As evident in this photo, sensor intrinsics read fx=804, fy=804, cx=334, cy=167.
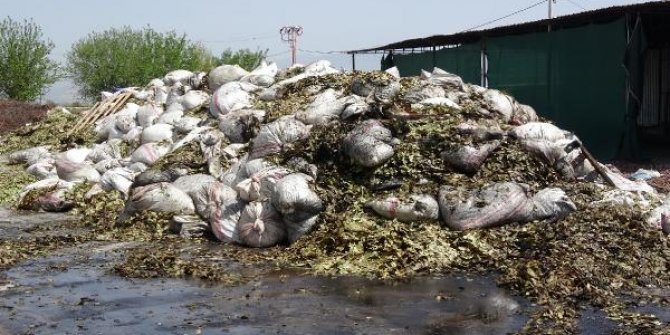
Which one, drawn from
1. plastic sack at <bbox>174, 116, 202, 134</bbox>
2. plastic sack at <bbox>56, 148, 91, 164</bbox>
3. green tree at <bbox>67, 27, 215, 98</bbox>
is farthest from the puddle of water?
green tree at <bbox>67, 27, 215, 98</bbox>

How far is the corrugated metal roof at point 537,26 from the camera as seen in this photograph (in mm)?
12555

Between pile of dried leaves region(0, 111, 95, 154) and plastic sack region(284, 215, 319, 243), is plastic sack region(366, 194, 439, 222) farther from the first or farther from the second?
pile of dried leaves region(0, 111, 95, 154)

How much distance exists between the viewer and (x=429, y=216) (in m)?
7.25

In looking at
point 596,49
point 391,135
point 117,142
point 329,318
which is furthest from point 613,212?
point 117,142

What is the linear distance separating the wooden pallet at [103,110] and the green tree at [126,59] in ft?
107

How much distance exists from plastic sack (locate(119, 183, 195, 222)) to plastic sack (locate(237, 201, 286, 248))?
1190 mm

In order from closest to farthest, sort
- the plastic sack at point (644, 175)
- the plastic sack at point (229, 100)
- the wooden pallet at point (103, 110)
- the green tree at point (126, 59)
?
the plastic sack at point (644, 175) < the plastic sack at point (229, 100) < the wooden pallet at point (103, 110) < the green tree at point (126, 59)

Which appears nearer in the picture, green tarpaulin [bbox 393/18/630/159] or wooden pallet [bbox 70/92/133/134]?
green tarpaulin [bbox 393/18/630/159]

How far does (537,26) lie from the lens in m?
15.8

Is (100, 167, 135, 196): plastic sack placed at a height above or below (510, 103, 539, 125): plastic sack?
below

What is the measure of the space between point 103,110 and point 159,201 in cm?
843

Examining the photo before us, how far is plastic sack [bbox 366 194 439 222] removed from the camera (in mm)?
7230

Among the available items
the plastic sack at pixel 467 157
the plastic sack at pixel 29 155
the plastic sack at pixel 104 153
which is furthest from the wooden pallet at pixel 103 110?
the plastic sack at pixel 467 157

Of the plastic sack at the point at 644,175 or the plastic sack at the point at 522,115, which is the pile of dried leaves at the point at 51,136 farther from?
the plastic sack at the point at 644,175
